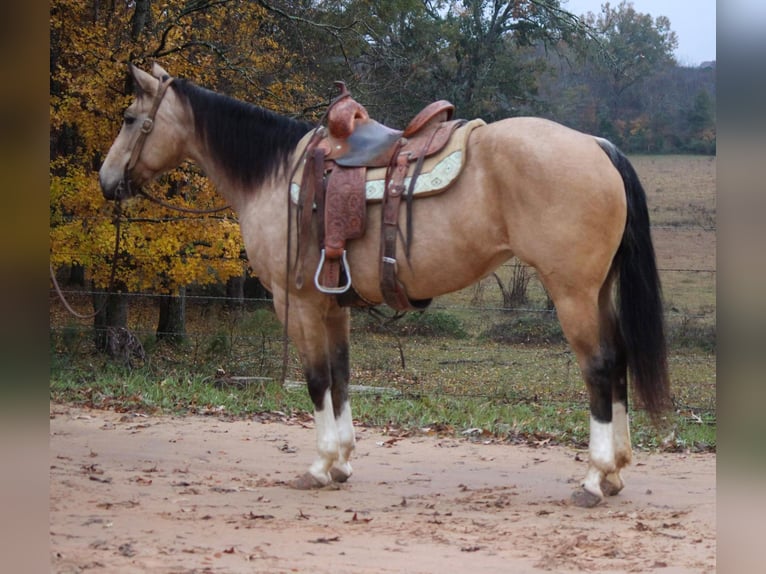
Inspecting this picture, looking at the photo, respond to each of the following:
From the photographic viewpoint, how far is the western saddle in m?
4.52

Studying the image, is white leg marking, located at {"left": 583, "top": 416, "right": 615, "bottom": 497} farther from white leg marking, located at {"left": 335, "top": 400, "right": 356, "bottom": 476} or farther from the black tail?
white leg marking, located at {"left": 335, "top": 400, "right": 356, "bottom": 476}

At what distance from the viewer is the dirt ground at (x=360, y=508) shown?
3402 mm

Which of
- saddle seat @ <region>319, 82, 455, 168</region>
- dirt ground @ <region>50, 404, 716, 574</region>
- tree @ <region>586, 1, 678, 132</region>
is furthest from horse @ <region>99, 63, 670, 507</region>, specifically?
tree @ <region>586, 1, 678, 132</region>

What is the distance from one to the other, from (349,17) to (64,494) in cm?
828

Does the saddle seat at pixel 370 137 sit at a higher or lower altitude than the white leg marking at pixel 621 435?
higher

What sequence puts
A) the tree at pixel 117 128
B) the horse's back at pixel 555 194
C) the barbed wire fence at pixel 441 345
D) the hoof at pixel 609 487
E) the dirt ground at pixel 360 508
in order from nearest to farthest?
the dirt ground at pixel 360 508 < the horse's back at pixel 555 194 < the hoof at pixel 609 487 < the tree at pixel 117 128 < the barbed wire fence at pixel 441 345

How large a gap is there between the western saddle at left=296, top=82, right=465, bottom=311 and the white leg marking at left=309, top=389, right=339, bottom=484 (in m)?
0.65

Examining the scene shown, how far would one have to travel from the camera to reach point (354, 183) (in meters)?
4.57

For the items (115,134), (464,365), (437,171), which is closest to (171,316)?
(115,134)

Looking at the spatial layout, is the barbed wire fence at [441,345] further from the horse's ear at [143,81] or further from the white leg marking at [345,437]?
the horse's ear at [143,81]

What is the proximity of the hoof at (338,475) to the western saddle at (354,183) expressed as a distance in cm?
100

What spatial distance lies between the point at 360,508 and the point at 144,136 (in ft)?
8.61

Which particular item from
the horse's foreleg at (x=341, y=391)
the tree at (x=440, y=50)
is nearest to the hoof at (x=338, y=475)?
the horse's foreleg at (x=341, y=391)
